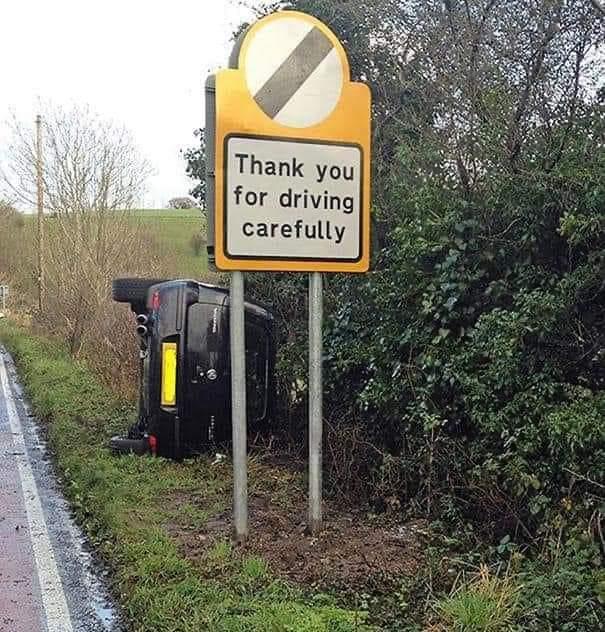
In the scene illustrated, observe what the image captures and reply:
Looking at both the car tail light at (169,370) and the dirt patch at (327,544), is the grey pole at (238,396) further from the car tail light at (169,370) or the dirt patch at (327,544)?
the car tail light at (169,370)

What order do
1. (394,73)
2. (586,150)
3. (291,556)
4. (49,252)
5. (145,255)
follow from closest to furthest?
(291,556)
(586,150)
(394,73)
(145,255)
(49,252)

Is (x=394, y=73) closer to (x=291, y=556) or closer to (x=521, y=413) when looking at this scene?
(x=521, y=413)

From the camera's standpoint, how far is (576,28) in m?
6.33

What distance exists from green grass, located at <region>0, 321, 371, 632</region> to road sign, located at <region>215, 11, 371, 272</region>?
6.04 ft

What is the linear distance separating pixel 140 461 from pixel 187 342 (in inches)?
47.3

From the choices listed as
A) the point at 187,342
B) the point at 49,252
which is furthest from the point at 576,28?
the point at 49,252

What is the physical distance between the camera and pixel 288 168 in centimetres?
523

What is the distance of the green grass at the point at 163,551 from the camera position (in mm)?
4129

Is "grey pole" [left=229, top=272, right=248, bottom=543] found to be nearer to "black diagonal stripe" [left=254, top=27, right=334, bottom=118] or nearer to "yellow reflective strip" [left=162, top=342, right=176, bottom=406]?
"black diagonal stripe" [left=254, top=27, right=334, bottom=118]

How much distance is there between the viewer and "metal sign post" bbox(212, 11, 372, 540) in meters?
5.09

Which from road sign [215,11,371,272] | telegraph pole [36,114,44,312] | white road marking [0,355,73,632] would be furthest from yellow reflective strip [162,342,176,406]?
telegraph pole [36,114,44,312]

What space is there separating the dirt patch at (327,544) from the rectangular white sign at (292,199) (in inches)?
72.0

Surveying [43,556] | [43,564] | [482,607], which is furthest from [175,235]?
[482,607]

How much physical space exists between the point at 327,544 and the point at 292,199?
220cm
